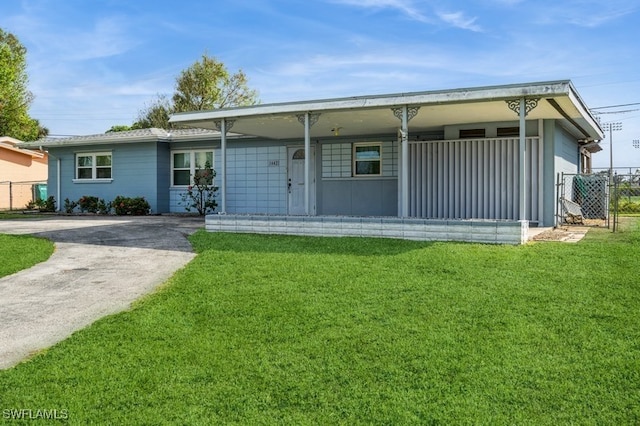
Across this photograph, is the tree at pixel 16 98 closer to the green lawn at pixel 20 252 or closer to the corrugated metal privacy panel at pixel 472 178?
the green lawn at pixel 20 252

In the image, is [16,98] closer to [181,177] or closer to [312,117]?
[181,177]

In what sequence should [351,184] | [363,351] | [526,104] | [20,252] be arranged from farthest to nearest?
[351,184] → [526,104] → [20,252] → [363,351]

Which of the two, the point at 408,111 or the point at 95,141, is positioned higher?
the point at 95,141

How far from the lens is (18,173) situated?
27.9 metres

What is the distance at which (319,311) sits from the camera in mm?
5535

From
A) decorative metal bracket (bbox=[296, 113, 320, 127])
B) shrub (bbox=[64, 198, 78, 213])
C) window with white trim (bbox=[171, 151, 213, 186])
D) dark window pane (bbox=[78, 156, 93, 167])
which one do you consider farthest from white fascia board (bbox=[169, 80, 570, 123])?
shrub (bbox=[64, 198, 78, 213])

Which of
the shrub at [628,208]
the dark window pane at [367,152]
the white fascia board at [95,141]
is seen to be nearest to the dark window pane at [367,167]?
the dark window pane at [367,152]

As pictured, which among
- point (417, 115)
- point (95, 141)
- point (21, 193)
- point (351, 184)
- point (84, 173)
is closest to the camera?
point (417, 115)

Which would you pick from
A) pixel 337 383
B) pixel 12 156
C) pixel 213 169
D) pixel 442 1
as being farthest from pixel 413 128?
pixel 12 156

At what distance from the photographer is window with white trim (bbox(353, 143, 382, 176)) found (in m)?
15.3

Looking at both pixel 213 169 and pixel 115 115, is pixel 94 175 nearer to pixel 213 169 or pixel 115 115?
pixel 213 169

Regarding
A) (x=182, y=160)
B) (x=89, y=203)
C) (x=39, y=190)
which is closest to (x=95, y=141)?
(x=89, y=203)

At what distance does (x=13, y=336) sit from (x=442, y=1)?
35.5 ft

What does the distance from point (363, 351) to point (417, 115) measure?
307 inches
